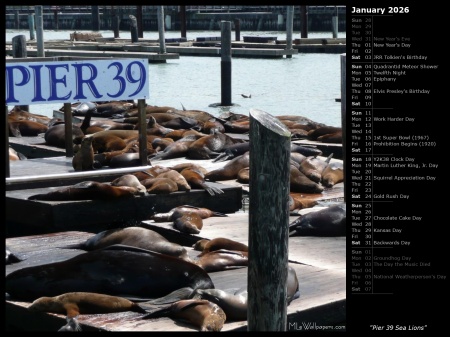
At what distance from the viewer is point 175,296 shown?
5.69 metres

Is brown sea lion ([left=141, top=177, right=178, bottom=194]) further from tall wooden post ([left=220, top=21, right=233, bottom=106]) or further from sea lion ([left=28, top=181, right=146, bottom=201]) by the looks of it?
tall wooden post ([left=220, top=21, right=233, bottom=106])

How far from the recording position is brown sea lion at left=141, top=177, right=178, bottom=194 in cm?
854

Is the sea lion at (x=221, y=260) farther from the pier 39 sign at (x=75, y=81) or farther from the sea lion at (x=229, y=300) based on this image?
the pier 39 sign at (x=75, y=81)

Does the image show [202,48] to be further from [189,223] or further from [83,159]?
[189,223]

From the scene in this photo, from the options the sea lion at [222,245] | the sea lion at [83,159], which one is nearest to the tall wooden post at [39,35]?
the sea lion at [83,159]

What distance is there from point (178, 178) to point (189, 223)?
121 cm

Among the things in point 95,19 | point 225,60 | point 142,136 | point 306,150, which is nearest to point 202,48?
point 225,60

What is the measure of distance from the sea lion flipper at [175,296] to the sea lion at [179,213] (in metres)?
2.18

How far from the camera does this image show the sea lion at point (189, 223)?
7625 mm

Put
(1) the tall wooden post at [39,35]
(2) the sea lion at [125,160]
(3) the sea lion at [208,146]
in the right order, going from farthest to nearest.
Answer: (1) the tall wooden post at [39,35] < (3) the sea lion at [208,146] < (2) the sea lion at [125,160]
